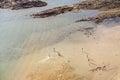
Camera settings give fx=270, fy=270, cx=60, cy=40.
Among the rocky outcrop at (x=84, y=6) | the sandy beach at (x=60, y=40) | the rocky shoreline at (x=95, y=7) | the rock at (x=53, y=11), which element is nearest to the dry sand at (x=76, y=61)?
the sandy beach at (x=60, y=40)

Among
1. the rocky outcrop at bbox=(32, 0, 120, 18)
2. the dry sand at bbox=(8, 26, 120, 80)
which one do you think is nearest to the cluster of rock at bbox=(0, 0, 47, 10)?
the rocky outcrop at bbox=(32, 0, 120, 18)

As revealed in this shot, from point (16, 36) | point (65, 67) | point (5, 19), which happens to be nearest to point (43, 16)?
point (5, 19)

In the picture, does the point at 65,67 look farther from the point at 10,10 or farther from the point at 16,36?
the point at 10,10

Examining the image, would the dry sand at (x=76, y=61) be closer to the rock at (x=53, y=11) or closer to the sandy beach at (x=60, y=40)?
the sandy beach at (x=60, y=40)

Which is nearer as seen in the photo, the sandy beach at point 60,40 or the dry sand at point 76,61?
the dry sand at point 76,61

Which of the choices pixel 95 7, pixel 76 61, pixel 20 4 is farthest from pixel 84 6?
pixel 76 61
